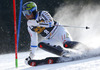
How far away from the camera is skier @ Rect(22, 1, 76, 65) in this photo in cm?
507

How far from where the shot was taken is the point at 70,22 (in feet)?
40.4

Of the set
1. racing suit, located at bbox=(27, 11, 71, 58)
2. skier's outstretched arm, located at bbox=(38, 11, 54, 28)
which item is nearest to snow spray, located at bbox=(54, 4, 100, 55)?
racing suit, located at bbox=(27, 11, 71, 58)

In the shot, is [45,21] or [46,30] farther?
[46,30]

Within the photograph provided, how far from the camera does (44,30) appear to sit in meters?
5.30

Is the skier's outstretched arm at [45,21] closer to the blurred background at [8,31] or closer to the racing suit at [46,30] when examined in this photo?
the racing suit at [46,30]

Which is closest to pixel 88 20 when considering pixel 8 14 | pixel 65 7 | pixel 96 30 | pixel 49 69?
pixel 96 30

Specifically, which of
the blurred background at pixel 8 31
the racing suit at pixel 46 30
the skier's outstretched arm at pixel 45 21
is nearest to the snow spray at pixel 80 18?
the blurred background at pixel 8 31

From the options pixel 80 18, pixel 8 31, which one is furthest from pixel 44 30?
pixel 80 18

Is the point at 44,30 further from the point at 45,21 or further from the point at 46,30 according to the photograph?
the point at 45,21

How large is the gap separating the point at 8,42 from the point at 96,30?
521 cm

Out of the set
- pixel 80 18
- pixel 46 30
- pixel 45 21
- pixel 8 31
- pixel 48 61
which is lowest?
pixel 48 61

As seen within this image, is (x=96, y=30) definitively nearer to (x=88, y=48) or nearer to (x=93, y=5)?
(x=93, y=5)

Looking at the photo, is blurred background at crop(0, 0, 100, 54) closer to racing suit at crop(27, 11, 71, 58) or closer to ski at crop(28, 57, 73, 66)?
racing suit at crop(27, 11, 71, 58)

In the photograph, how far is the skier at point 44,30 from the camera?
507 centimetres
